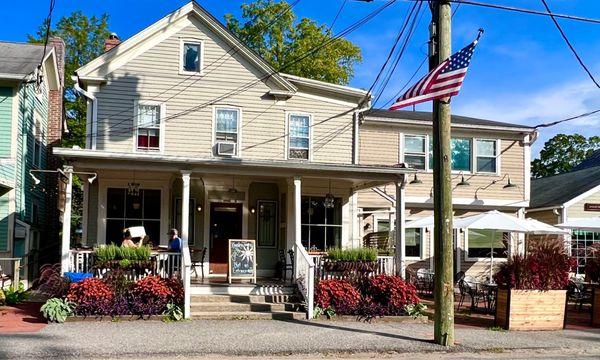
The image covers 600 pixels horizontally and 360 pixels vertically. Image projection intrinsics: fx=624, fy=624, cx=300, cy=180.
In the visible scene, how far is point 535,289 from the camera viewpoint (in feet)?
42.5

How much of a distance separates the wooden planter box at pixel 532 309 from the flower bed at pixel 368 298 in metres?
1.83

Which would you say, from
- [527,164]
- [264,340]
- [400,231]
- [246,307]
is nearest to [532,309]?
[400,231]

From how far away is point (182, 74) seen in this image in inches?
687

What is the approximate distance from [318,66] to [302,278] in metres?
19.9

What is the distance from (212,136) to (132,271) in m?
5.18

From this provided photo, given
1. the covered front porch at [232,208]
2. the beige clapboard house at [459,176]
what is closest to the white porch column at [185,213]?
the covered front porch at [232,208]

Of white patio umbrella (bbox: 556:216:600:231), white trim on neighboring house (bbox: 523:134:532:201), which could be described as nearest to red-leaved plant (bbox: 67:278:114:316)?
white patio umbrella (bbox: 556:216:600:231)

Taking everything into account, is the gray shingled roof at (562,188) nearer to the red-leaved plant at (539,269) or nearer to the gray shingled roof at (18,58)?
the red-leaved plant at (539,269)

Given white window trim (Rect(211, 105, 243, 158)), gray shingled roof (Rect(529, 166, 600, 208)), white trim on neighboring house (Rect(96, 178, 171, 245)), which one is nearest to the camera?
white trim on neighboring house (Rect(96, 178, 171, 245))

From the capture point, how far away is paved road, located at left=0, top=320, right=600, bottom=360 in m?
9.57

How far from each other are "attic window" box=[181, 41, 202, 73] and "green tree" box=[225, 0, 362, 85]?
14825 mm

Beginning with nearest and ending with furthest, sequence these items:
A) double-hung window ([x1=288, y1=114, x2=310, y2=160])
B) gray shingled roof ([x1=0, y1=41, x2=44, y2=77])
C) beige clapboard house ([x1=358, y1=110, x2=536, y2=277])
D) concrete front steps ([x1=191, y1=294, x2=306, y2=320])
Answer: concrete front steps ([x1=191, y1=294, x2=306, y2=320]) < gray shingled roof ([x1=0, y1=41, x2=44, y2=77]) < double-hung window ([x1=288, y1=114, x2=310, y2=160]) < beige clapboard house ([x1=358, y1=110, x2=536, y2=277])

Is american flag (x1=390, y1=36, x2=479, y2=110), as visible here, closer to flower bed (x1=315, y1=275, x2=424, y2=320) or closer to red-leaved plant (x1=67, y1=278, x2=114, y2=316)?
flower bed (x1=315, y1=275, x2=424, y2=320)

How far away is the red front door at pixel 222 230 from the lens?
57.3 feet
